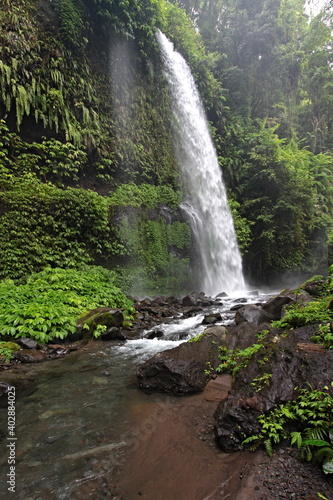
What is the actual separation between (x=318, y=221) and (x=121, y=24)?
51.2ft

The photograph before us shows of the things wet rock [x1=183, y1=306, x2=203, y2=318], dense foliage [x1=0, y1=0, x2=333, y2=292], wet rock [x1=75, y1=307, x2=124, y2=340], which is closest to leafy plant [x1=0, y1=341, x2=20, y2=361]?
wet rock [x1=75, y1=307, x2=124, y2=340]

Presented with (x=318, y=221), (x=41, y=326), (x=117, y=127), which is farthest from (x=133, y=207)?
(x=318, y=221)

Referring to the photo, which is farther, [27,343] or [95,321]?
[95,321]

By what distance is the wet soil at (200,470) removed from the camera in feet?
5.34

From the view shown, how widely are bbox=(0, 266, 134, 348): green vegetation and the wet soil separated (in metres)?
3.70

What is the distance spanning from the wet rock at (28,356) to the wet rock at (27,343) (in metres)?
0.19

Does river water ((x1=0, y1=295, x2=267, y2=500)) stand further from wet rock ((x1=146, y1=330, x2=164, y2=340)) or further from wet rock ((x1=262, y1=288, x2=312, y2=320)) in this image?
wet rock ((x1=262, y1=288, x2=312, y2=320))

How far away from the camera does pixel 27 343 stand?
17.0 ft

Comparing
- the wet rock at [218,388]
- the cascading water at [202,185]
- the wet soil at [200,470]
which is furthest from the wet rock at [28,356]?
the cascading water at [202,185]

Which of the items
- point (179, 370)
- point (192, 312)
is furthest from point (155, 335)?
point (179, 370)

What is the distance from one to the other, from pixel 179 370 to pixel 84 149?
11.1m

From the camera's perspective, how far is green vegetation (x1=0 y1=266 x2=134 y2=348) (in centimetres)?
553

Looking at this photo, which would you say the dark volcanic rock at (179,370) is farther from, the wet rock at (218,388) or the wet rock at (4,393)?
the wet rock at (4,393)

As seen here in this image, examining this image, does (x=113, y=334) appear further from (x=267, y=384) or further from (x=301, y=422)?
(x=301, y=422)
